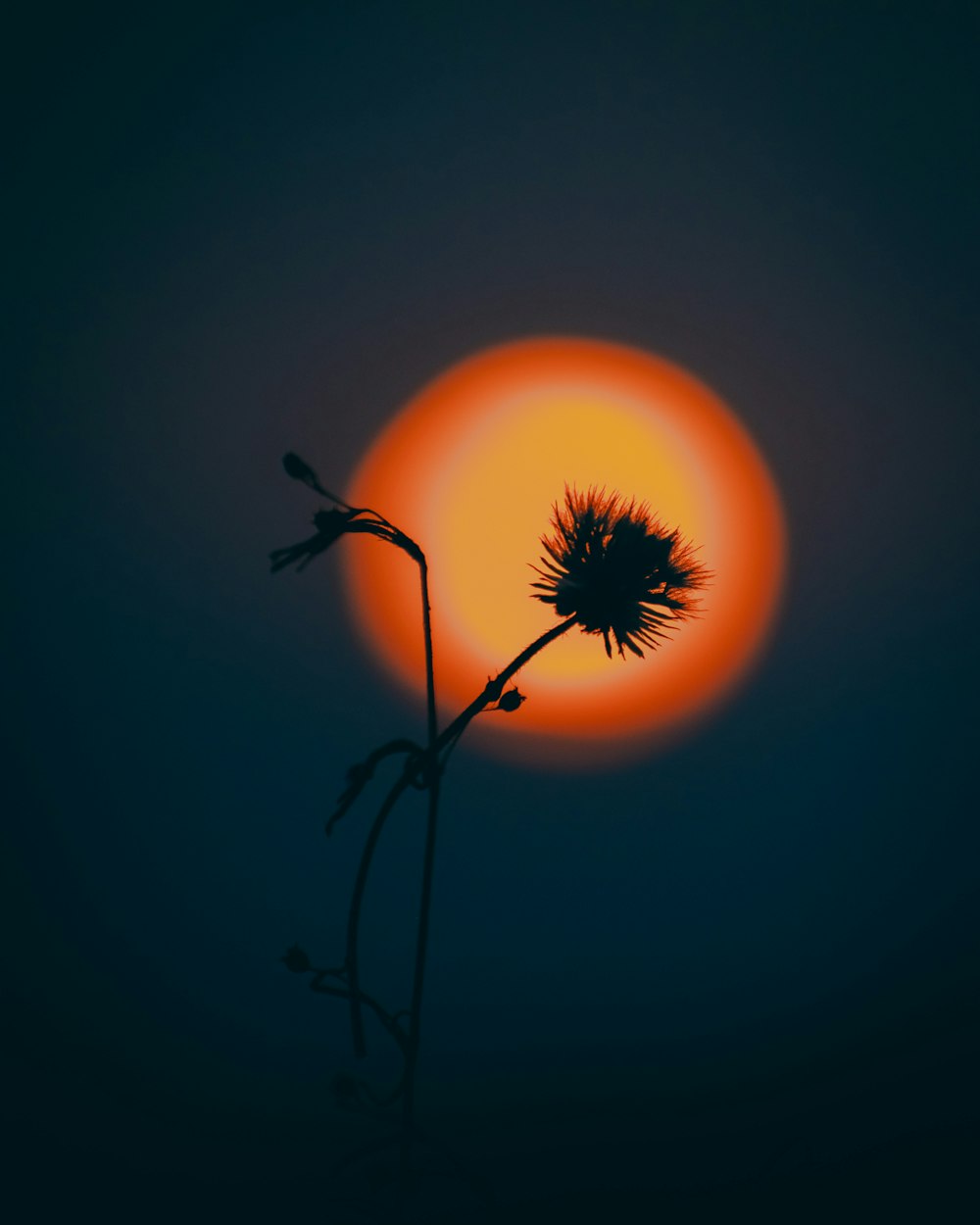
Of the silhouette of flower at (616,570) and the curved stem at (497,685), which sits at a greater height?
the silhouette of flower at (616,570)

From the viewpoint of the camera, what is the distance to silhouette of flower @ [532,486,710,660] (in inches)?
26.0

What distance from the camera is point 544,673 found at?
56.7 inches

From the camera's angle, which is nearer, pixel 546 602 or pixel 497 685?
pixel 497 685

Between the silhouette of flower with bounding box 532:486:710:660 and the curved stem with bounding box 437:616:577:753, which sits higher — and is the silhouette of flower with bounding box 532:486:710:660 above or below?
above

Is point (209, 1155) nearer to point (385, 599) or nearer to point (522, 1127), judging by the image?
point (522, 1127)

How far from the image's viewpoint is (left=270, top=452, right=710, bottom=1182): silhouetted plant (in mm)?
565

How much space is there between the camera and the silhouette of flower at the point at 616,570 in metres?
0.66

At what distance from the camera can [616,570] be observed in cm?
66

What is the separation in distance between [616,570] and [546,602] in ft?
0.28

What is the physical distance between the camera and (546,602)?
0.72 metres

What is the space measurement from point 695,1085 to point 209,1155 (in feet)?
2.50

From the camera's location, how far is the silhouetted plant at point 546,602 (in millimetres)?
565

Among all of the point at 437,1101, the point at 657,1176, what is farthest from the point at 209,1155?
the point at 657,1176

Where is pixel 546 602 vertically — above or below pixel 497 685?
above
